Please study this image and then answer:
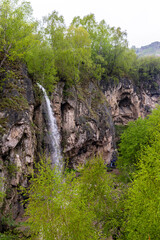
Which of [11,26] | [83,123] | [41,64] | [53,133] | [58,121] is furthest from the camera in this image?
[83,123]

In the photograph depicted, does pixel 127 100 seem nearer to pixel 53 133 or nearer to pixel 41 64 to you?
pixel 41 64

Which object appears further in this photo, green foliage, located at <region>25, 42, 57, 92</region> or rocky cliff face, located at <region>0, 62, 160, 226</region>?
green foliage, located at <region>25, 42, 57, 92</region>

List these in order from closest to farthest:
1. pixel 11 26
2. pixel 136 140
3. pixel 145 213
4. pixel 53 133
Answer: pixel 145 213 < pixel 11 26 < pixel 53 133 < pixel 136 140

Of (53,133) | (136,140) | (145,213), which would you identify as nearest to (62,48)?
(53,133)

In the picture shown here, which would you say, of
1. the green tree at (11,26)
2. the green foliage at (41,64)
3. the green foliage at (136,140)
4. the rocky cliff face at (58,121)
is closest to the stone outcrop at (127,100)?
the rocky cliff face at (58,121)

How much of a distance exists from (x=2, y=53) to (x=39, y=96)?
21.3ft

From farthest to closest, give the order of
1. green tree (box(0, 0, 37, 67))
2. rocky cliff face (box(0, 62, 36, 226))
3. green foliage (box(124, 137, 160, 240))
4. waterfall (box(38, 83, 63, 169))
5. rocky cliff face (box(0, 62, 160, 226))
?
waterfall (box(38, 83, 63, 169)) < green tree (box(0, 0, 37, 67)) < rocky cliff face (box(0, 62, 160, 226)) < rocky cliff face (box(0, 62, 36, 226)) < green foliage (box(124, 137, 160, 240))

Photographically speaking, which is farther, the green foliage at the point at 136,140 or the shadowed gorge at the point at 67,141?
the green foliage at the point at 136,140

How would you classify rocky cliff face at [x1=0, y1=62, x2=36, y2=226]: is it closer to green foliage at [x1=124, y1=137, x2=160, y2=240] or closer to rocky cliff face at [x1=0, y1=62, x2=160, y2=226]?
rocky cliff face at [x1=0, y1=62, x2=160, y2=226]

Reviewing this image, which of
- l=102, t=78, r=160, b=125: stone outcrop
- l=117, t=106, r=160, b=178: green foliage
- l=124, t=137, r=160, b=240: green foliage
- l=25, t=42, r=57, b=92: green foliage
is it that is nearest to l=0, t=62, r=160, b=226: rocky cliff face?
l=102, t=78, r=160, b=125: stone outcrop

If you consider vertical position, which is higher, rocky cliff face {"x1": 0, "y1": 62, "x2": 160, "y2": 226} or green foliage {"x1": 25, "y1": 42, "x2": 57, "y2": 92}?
green foliage {"x1": 25, "y1": 42, "x2": 57, "y2": 92}

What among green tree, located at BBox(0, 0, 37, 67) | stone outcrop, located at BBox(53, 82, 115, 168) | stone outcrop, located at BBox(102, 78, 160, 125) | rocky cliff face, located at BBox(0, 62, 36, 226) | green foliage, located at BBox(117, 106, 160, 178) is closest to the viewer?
rocky cliff face, located at BBox(0, 62, 36, 226)

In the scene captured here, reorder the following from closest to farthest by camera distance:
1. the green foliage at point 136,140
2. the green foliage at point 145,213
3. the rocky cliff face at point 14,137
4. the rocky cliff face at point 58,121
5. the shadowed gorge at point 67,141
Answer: the green foliage at point 145,213 → the shadowed gorge at point 67,141 → the rocky cliff face at point 14,137 → the rocky cliff face at point 58,121 → the green foliage at point 136,140

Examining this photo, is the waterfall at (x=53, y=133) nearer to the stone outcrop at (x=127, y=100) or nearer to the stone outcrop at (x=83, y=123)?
the stone outcrop at (x=83, y=123)
